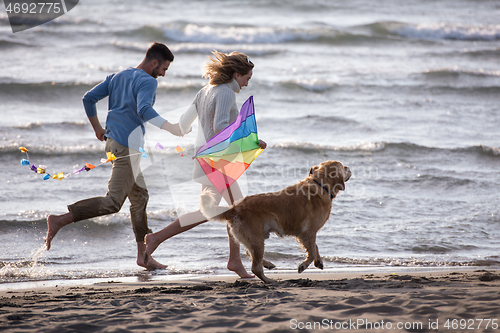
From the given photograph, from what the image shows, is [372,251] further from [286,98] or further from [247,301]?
[286,98]

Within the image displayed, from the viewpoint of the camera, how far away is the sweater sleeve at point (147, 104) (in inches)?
179

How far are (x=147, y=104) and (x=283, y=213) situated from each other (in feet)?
5.88

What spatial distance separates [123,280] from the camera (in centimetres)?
500

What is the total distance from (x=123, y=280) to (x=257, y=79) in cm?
1299

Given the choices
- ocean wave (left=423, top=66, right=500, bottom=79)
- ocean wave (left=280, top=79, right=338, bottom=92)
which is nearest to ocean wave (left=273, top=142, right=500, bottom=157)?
ocean wave (left=280, top=79, right=338, bottom=92)

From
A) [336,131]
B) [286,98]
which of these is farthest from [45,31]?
[336,131]

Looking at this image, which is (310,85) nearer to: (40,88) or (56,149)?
(40,88)

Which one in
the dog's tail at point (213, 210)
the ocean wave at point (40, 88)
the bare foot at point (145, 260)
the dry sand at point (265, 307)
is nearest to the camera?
the dry sand at point (265, 307)

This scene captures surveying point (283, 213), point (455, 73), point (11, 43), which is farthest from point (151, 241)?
point (455, 73)

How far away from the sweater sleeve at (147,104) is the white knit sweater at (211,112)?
11.8 inches

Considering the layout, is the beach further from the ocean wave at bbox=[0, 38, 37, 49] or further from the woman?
the woman

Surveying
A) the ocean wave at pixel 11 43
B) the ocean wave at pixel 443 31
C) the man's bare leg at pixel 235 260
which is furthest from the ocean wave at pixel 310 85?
the man's bare leg at pixel 235 260

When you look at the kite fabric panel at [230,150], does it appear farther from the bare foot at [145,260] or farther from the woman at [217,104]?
the bare foot at [145,260]

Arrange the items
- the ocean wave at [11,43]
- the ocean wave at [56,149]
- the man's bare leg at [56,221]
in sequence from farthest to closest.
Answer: the ocean wave at [11,43] → the ocean wave at [56,149] → the man's bare leg at [56,221]
